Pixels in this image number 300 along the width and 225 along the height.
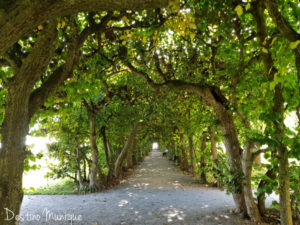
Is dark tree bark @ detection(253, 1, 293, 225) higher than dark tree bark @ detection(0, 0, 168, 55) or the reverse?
the reverse

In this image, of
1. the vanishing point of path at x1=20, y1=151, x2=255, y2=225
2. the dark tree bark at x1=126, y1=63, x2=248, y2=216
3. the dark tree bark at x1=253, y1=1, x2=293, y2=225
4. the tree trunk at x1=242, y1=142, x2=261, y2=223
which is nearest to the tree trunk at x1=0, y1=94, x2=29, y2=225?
the dark tree bark at x1=253, y1=1, x2=293, y2=225

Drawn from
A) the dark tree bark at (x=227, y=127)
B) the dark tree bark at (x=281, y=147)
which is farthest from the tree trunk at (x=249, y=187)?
the dark tree bark at (x=281, y=147)

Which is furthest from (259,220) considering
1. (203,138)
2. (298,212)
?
(203,138)

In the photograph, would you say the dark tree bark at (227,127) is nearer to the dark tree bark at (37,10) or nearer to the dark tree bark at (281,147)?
the dark tree bark at (281,147)

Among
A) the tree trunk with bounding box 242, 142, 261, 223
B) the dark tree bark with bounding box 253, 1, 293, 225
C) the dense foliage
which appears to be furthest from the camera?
the tree trunk with bounding box 242, 142, 261, 223

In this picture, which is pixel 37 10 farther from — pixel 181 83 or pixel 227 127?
pixel 227 127

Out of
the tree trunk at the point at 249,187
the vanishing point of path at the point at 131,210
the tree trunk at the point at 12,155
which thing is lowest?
the vanishing point of path at the point at 131,210

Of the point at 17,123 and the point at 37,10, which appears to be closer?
the point at 37,10

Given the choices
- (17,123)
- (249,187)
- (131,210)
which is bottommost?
(131,210)

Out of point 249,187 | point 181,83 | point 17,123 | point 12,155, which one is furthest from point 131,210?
point 17,123

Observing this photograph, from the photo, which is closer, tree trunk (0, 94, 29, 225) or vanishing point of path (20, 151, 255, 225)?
tree trunk (0, 94, 29, 225)

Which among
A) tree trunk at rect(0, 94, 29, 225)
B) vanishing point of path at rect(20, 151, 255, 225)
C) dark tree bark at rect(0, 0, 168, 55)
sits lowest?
vanishing point of path at rect(20, 151, 255, 225)

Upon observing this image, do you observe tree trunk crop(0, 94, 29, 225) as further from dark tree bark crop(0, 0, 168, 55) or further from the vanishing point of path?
the vanishing point of path

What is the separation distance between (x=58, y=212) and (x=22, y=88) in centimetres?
594
